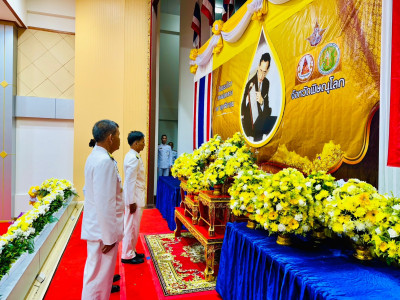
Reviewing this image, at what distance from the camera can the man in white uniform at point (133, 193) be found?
10.2ft

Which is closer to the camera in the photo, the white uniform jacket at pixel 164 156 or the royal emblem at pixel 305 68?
the royal emblem at pixel 305 68

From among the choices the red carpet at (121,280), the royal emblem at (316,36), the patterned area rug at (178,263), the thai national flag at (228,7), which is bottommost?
the red carpet at (121,280)

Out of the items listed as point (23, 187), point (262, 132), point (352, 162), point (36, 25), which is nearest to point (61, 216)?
point (23, 187)

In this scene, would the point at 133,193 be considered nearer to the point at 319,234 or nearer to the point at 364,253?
the point at 319,234

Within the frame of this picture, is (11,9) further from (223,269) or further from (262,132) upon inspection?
(223,269)

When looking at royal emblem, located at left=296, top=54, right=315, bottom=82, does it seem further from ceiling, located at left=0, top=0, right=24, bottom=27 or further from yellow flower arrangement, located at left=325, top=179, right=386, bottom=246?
ceiling, located at left=0, top=0, right=24, bottom=27

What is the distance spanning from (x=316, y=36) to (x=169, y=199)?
3435mm

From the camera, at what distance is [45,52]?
20.5 ft

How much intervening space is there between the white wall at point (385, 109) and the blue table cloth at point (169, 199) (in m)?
3.07

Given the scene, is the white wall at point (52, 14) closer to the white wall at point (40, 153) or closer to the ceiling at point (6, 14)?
the ceiling at point (6, 14)

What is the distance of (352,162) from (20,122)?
639 cm

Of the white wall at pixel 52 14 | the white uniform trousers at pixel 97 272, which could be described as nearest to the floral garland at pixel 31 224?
the white uniform trousers at pixel 97 272

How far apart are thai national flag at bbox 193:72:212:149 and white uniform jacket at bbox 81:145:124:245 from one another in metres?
3.16

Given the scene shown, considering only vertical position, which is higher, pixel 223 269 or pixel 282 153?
pixel 282 153
